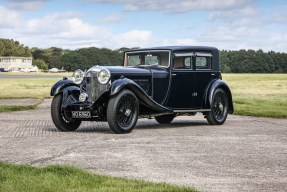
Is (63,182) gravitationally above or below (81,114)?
below

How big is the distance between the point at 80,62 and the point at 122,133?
134 m

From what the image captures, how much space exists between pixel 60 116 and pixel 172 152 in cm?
441

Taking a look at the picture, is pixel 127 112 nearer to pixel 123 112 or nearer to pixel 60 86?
pixel 123 112

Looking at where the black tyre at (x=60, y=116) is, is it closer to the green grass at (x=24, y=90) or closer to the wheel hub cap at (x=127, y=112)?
the wheel hub cap at (x=127, y=112)

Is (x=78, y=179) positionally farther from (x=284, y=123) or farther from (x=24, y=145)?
Result: (x=284, y=123)

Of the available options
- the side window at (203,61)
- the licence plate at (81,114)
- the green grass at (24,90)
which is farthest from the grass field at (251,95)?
the licence plate at (81,114)

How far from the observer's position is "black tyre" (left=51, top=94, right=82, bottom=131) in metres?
12.8

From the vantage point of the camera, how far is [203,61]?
1460 centimetres

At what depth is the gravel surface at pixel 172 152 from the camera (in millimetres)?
6941

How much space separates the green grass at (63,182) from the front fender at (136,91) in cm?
493

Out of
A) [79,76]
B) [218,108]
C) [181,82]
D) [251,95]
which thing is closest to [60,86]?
[79,76]

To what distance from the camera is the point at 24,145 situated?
999 cm

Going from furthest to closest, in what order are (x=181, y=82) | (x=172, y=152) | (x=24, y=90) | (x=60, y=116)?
(x=24, y=90), (x=181, y=82), (x=60, y=116), (x=172, y=152)

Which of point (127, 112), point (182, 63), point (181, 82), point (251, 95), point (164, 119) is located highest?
point (182, 63)
